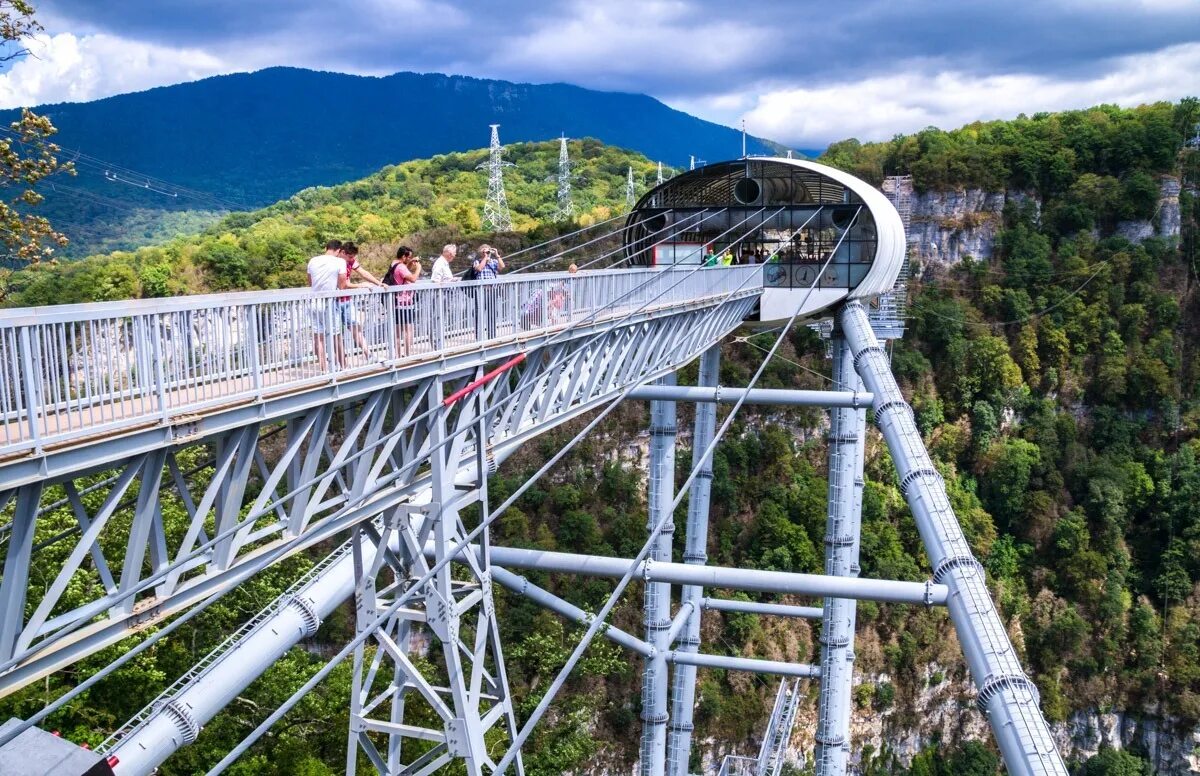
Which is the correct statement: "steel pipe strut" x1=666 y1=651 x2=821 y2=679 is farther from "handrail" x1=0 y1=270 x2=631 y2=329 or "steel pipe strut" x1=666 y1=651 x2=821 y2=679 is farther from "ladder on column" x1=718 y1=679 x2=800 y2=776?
"handrail" x1=0 y1=270 x2=631 y2=329

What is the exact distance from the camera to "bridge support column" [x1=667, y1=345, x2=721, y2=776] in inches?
692

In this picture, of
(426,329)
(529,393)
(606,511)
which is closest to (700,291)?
(529,393)

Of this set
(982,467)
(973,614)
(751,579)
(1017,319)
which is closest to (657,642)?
(751,579)

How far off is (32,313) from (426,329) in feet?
12.3

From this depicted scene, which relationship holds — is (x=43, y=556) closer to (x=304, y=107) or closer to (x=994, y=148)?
(x=994, y=148)

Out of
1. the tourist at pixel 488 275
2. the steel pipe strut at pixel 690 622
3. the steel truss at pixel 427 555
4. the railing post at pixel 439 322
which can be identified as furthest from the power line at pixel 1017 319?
the railing post at pixel 439 322

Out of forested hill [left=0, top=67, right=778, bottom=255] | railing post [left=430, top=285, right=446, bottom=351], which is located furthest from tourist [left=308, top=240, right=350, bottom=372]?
forested hill [left=0, top=67, right=778, bottom=255]

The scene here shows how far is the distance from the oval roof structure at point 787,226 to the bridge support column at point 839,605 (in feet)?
8.24

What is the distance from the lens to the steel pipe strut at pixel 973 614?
8.26 meters

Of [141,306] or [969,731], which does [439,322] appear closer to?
[141,306]

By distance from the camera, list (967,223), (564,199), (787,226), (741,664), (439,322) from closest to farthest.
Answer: (439,322), (741,664), (787,226), (967,223), (564,199)

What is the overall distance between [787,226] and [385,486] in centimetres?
1222

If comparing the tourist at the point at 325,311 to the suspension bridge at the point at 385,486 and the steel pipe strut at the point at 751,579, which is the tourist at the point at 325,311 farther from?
the steel pipe strut at the point at 751,579

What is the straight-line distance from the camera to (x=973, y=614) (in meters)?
9.62
